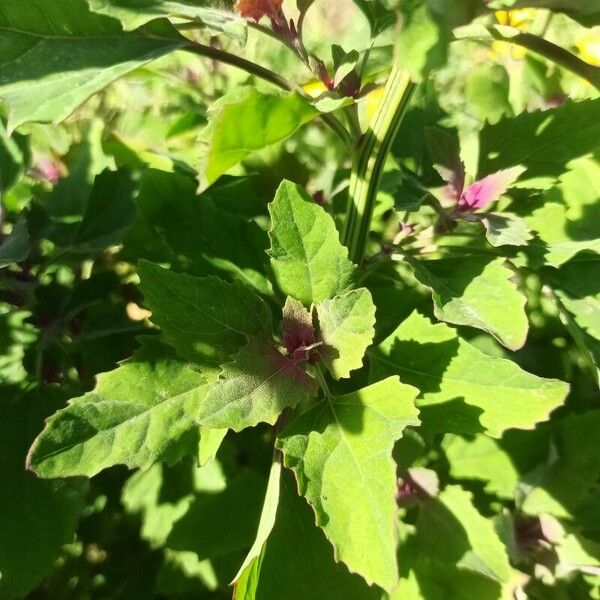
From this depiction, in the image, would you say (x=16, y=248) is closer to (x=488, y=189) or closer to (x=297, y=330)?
(x=297, y=330)

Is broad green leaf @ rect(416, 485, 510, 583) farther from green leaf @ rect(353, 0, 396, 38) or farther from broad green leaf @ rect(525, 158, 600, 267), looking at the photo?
green leaf @ rect(353, 0, 396, 38)

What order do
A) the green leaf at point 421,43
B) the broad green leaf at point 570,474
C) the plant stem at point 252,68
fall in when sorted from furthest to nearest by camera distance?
Answer: 1. the broad green leaf at point 570,474
2. the plant stem at point 252,68
3. the green leaf at point 421,43

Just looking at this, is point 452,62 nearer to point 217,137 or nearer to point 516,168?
point 516,168

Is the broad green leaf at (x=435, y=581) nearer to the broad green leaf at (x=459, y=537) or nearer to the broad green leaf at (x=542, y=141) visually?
the broad green leaf at (x=459, y=537)

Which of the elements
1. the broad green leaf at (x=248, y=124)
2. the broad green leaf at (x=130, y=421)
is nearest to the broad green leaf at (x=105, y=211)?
the broad green leaf at (x=130, y=421)

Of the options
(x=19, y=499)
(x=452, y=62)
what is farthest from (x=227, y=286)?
(x=452, y=62)

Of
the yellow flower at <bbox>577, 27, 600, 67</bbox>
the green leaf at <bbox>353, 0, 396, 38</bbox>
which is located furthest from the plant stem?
the yellow flower at <bbox>577, 27, 600, 67</bbox>
